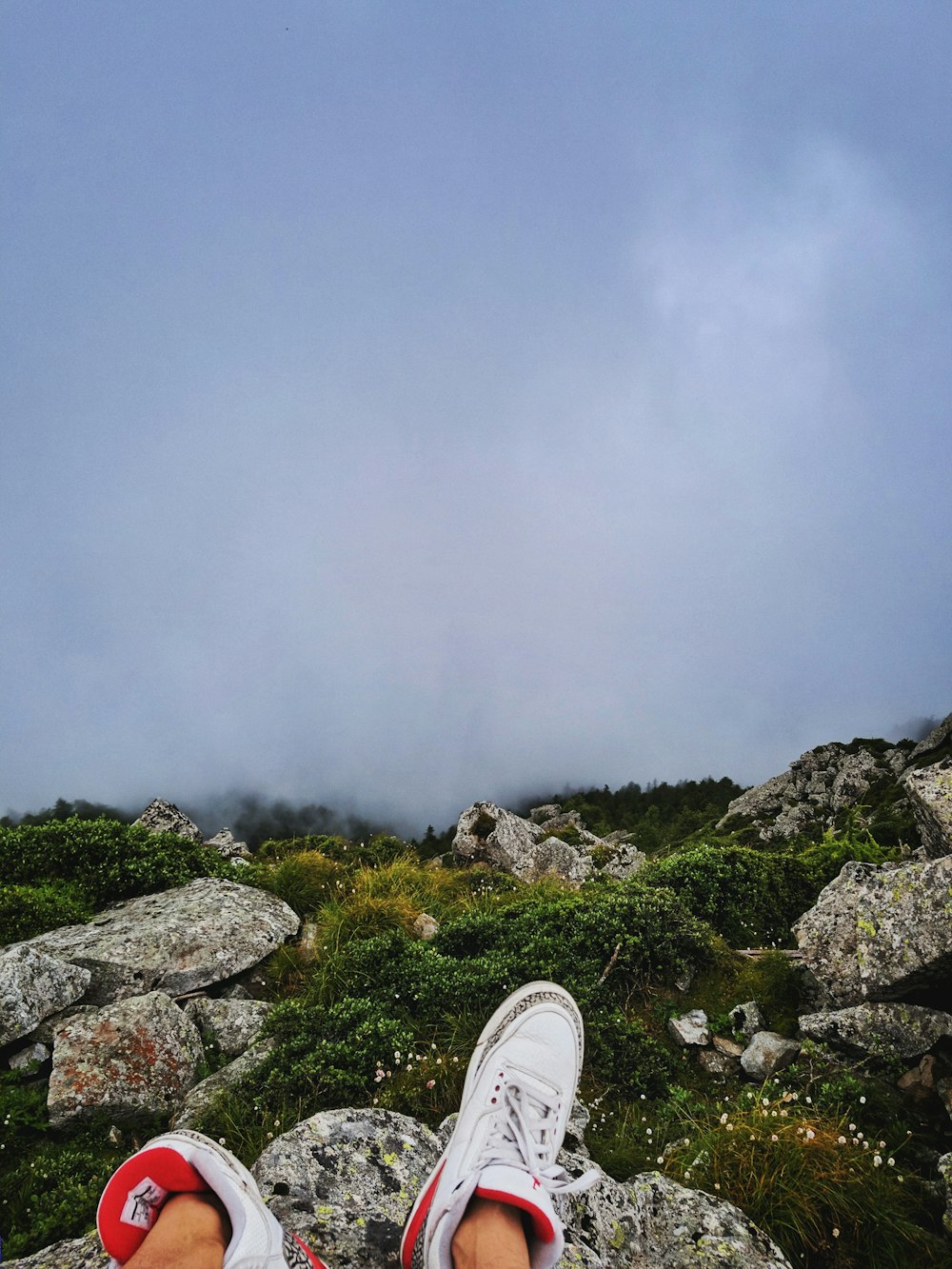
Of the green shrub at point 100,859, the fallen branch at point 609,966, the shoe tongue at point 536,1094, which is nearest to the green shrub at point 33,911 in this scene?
the green shrub at point 100,859

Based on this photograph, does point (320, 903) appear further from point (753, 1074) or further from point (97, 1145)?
point (753, 1074)

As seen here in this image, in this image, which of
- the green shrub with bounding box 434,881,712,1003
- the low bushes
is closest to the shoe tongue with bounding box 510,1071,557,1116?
the green shrub with bounding box 434,881,712,1003

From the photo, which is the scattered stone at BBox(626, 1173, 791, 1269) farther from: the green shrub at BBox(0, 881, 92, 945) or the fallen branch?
the green shrub at BBox(0, 881, 92, 945)

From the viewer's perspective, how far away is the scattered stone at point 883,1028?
14.4 feet

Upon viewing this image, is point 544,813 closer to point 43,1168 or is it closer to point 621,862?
point 621,862

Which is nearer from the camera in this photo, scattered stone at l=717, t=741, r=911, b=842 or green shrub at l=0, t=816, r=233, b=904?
green shrub at l=0, t=816, r=233, b=904

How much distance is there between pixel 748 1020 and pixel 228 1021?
16.3 feet

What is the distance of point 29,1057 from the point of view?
523cm

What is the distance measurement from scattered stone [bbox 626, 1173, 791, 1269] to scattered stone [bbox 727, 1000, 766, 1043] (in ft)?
8.04

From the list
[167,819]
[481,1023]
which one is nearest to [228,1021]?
[481,1023]

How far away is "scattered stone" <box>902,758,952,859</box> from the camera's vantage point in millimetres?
5613

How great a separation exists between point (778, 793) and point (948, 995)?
33.3 m

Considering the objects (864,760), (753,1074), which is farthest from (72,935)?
(864,760)

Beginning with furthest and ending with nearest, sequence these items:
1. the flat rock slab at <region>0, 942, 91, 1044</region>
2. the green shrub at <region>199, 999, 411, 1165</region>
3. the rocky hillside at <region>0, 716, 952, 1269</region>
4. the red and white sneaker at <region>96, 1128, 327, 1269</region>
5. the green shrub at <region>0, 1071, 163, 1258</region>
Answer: the flat rock slab at <region>0, 942, 91, 1044</region> < the green shrub at <region>199, 999, 411, 1165</region> < the green shrub at <region>0, 1071, 163, 1258</region> < the rocky hillside at <region>0, 716, 952, 1269</region> < the red and white sneaker at <region>96, 1128, 327, 1269</region>
